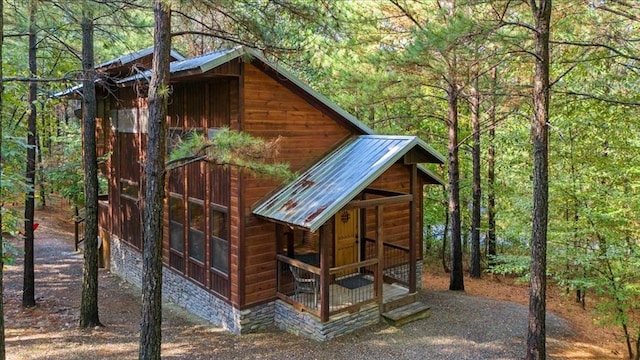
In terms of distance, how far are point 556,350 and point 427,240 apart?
12047mm

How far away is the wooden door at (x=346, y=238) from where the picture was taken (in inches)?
417

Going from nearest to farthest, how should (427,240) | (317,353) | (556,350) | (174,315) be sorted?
1. (317,353)
2. (556,350)
3. (174,315)
4. (427,240)

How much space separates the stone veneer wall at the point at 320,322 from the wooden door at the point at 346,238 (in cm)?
163

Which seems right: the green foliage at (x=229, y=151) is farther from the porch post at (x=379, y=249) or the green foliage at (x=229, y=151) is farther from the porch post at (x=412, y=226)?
the porch post at (x=412, y=226)

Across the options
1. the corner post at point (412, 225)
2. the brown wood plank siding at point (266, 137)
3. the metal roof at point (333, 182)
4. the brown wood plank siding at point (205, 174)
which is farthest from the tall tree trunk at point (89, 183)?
the corner post at point (412, 225)

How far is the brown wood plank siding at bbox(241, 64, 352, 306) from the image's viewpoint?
8.86 meters

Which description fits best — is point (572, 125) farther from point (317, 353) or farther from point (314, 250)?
point (317, 353)

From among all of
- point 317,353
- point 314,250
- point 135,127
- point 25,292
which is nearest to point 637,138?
point 314,250

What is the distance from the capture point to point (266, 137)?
909 cm

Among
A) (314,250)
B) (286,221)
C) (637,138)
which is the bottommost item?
(314,250)

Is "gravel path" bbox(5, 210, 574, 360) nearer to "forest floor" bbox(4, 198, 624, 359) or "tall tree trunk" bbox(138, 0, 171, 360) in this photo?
"forest floor" bbox(4, 198, 624, 359)

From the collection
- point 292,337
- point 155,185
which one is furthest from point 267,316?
point 155,185

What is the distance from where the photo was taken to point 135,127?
12445mm

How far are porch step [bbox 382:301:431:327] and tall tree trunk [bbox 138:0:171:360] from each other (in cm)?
457
